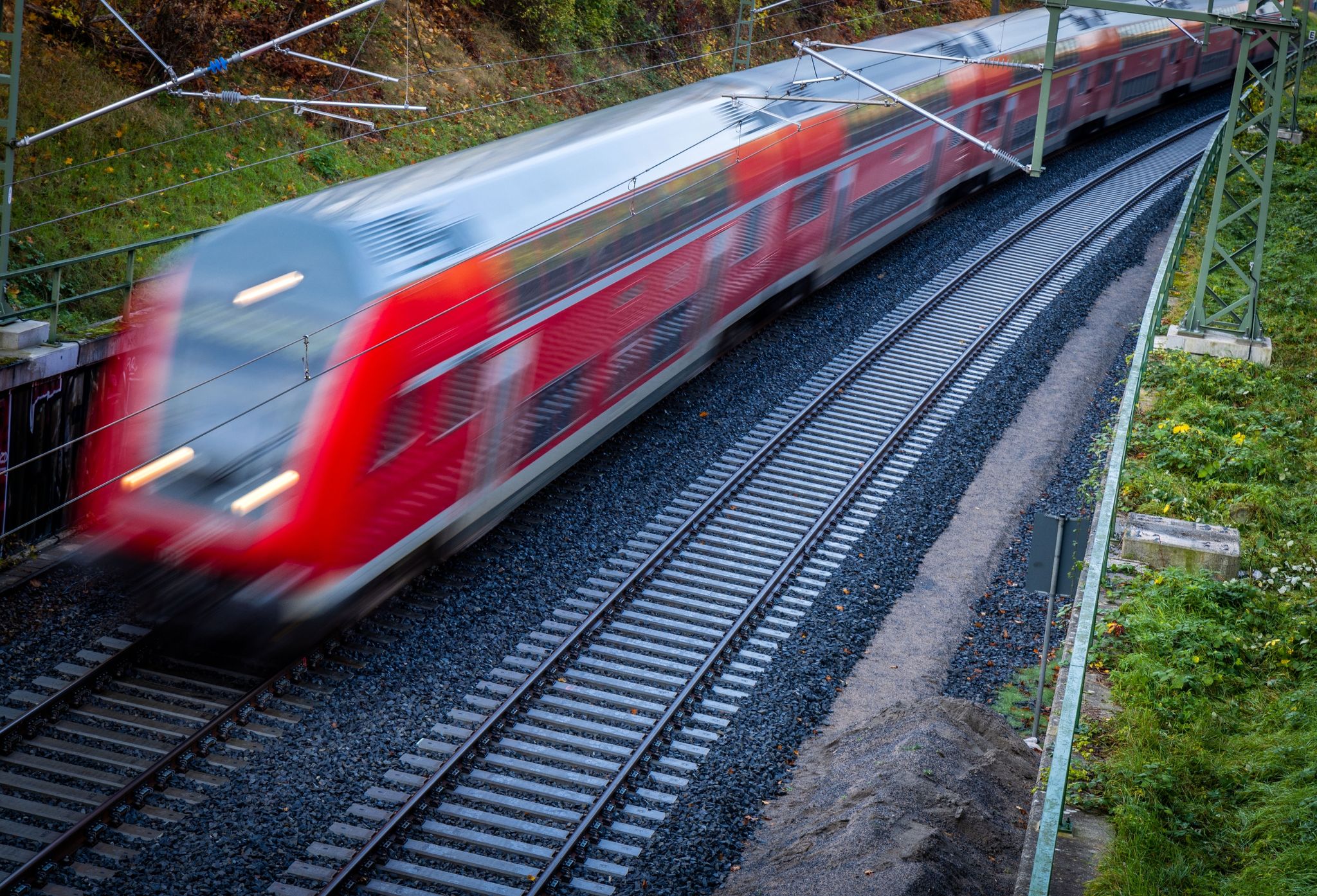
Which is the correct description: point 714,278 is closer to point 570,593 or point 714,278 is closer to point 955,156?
point 570,593

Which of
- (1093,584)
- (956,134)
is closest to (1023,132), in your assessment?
(956,134)

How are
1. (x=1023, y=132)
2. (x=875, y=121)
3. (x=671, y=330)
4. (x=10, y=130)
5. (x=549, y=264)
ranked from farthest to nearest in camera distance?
(x=1023, y=132)
(x=875, y=121)
(x=671, y=330)
(x=549, y=264)
(x=10, y=130)

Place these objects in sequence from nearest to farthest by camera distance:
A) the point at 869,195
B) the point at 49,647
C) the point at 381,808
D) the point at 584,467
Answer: the point at 381,808 < the point at 49,647 < the point at 584,467 < the point at 869,195

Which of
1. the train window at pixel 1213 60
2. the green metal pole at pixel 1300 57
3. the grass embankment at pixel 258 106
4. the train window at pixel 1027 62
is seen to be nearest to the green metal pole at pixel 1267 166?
the green metal pole at pixel 1300 57

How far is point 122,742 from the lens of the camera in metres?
8.94

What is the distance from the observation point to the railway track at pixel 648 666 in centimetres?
827

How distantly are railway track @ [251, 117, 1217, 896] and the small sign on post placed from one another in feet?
7.76

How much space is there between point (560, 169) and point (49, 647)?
6.82 metres

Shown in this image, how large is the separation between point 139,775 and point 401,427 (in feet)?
10.7

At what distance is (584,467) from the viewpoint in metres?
13.9

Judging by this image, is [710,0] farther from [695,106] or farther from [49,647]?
[49,647]

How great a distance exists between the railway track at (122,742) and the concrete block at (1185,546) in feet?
23.3

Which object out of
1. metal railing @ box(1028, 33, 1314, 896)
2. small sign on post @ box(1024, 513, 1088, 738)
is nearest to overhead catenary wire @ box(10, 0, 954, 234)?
small sign on post @ box(1024, 513, 1088, 738)

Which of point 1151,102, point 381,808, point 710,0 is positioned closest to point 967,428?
point 381,808
